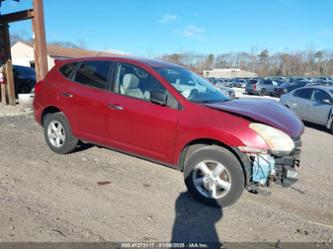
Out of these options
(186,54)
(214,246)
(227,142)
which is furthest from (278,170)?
(186,54)

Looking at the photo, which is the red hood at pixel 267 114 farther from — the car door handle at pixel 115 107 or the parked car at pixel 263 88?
the parked car at pixel 263 88

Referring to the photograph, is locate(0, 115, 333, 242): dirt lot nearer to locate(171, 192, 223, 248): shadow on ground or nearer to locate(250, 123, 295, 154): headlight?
locate(171, 192, 223, 248): shadow on ground

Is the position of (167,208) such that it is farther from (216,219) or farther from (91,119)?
(91,119)

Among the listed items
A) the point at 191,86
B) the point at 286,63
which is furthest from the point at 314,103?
the point at 286,63

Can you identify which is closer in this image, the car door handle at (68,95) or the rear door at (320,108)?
the car door handle at (68,95)

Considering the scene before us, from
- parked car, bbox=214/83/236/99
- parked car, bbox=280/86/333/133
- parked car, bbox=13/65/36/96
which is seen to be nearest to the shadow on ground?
parked car, bbox=214/83/236/99

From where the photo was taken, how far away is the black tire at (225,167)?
3844mm

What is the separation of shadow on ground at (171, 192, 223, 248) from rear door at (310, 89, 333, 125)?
7.64m

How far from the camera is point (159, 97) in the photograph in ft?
13.9

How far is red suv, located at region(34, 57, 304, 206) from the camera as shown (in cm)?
381

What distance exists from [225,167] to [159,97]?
4.15 feet

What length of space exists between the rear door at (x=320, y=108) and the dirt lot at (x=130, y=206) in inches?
197

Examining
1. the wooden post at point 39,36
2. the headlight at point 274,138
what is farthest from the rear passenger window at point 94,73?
the wooden post at point 39,36

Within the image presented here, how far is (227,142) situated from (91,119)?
7.73ft
